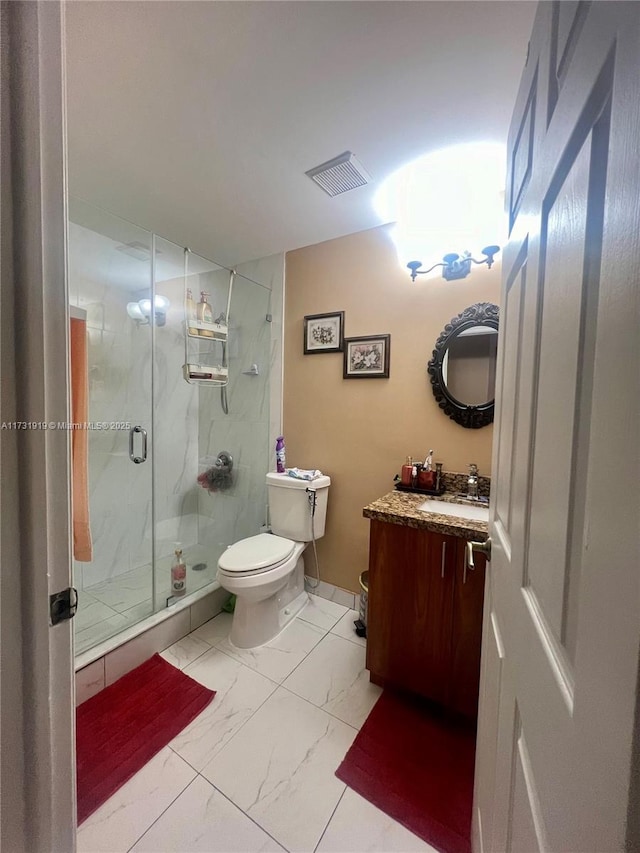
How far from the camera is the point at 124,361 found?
2033mm

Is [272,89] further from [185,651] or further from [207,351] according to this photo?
[185,651]

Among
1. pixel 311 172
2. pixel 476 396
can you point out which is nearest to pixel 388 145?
pixel 311 172

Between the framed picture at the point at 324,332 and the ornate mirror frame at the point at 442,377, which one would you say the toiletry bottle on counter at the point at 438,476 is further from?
the framed picture at the point at 324,332

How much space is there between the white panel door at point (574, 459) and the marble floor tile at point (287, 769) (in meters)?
0.65

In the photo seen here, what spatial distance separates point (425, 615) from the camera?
4.37 ft

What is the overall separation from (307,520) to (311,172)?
180 centimetres

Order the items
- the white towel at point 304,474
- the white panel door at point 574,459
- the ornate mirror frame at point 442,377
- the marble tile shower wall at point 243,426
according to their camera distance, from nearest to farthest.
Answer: the white panel door at point 574,459 → the ornate mirror frame at point 442,377 → the white towel at point 304,474 → the marble tile shower wall at point 243,426

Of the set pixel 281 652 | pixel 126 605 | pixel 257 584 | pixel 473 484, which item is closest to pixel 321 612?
pixel 281 652

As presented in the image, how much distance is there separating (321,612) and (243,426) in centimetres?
137

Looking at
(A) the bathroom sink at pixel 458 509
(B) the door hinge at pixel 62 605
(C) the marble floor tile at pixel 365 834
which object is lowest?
(C) the marble floor tile at pixel 365 834

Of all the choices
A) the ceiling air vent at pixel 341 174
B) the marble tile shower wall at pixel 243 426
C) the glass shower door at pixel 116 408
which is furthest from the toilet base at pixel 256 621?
the ceiling air vent at pixel 341 174

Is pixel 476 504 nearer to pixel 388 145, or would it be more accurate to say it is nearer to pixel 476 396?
pixel 476 396

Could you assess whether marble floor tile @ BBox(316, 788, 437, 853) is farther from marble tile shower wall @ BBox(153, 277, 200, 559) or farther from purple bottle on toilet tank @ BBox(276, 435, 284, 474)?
marble tile shower wall @ BBox(153, 277, 200, 559)

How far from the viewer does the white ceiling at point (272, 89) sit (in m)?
0.90
